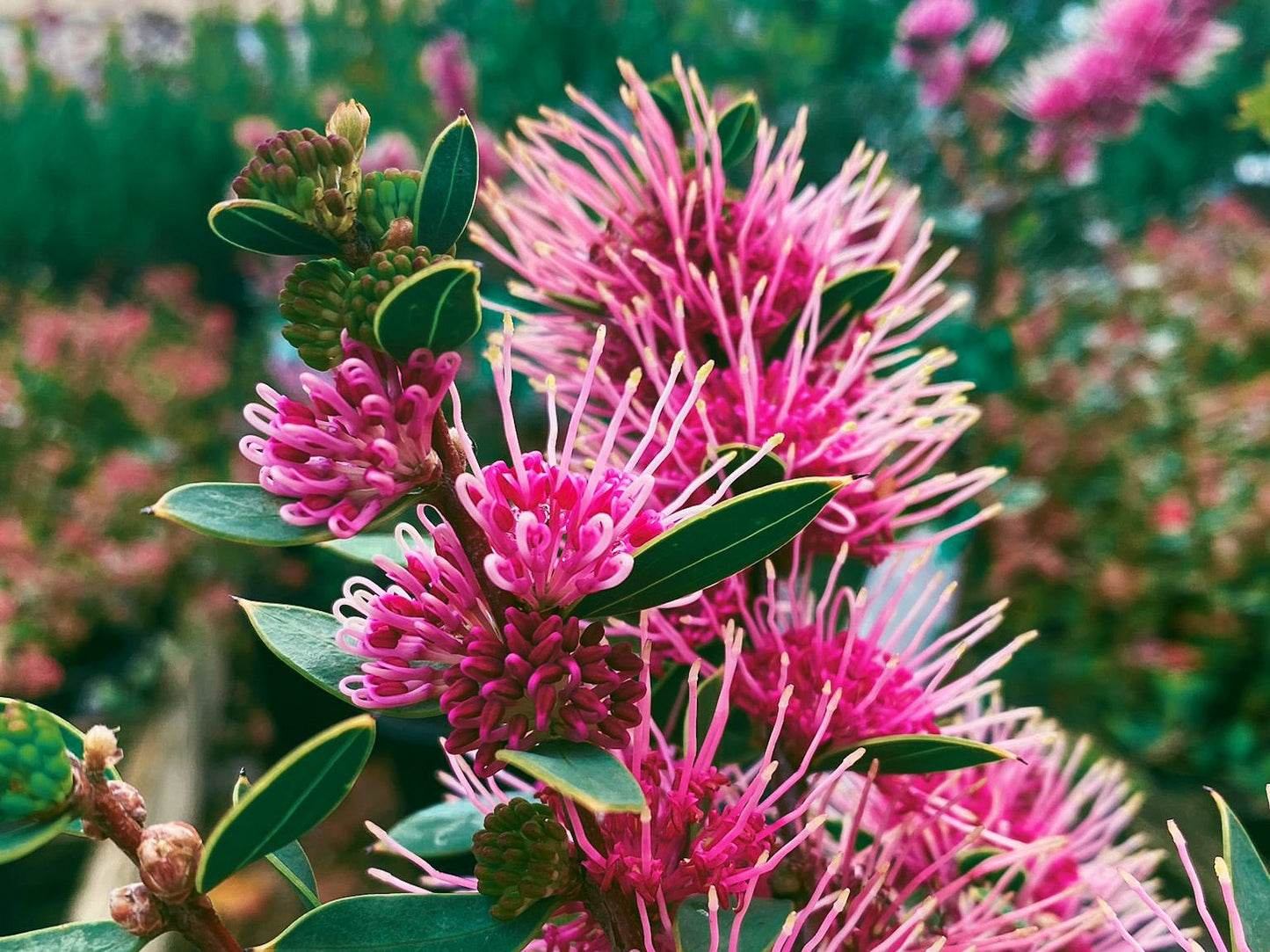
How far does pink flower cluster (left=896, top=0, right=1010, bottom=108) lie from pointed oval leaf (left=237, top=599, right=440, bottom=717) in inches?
53.2

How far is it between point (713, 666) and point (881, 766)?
8 centimetres

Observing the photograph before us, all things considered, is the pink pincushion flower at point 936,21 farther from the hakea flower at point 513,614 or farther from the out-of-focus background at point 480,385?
the hakea flower at point 513,614

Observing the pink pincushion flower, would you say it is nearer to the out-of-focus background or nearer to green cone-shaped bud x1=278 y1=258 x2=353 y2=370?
the out-of-focus background

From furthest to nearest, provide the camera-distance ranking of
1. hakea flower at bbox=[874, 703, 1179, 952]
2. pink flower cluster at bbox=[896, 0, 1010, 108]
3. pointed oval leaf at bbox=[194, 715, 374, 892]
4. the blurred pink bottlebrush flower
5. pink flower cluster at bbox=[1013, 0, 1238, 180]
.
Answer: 1. the blurred pink bottlebrush flower
2. pink flower cluster at bbox=[896, 0, 1010, 108]
3. pink flower cluster at bbox=[1013, 0, 1238, 180]
4. hakea flower at bbox=[874, 703, 1179, 952]
5. pointed oval leaf at bbox=[194, 715, 374, 892]

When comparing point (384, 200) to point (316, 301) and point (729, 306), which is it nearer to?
point (316, 301)

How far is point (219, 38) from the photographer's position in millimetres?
2729

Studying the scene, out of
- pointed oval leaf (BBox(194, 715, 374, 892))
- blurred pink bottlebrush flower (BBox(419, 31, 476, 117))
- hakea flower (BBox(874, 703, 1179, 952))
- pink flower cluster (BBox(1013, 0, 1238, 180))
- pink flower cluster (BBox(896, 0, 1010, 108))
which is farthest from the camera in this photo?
blurred pink bottlebrush flower (BBox(419, 31, 476, 117))

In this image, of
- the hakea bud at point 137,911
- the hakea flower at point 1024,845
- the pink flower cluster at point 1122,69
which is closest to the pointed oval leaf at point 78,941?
the hakea bud at point 137,911

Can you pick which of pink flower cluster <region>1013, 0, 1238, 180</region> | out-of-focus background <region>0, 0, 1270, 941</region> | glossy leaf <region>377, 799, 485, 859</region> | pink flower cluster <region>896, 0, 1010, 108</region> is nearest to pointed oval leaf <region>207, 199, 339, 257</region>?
glossy leaf <region>377, 799, 485, 859</region>

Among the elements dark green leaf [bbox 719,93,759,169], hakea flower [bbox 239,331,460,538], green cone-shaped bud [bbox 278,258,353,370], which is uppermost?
dark green leaf [bbox 719,93,759,169]

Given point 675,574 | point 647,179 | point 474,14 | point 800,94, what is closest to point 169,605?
point 474,14

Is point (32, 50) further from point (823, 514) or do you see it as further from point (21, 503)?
point (823, 514)

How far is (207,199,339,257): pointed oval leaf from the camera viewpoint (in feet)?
0.71

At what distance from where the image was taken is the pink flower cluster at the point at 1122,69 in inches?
48.8
